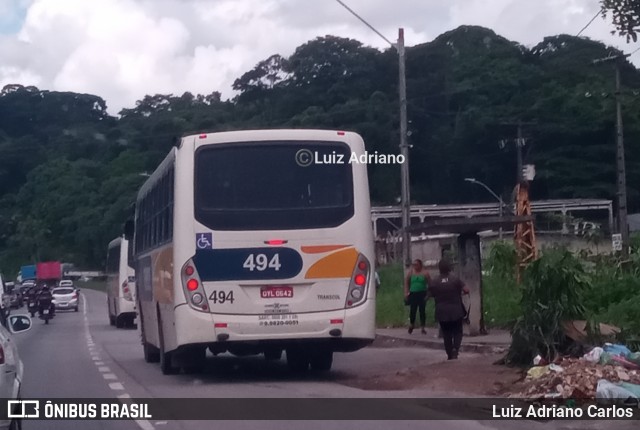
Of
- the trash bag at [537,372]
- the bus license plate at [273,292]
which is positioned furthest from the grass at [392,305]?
the trash bag at [537,372]

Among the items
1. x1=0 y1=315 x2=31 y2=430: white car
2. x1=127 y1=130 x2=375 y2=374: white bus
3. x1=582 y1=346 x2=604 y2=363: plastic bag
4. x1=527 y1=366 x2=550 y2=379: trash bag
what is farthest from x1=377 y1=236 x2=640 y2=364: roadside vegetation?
x1=0 y1=315 x2=31 y2=430: white car

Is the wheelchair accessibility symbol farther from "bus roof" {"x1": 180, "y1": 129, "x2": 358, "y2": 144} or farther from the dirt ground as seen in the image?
the dirt ground

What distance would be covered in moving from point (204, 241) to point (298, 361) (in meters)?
3.93

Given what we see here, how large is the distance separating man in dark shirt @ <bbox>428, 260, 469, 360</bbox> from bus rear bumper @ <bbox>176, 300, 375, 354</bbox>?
203 cm

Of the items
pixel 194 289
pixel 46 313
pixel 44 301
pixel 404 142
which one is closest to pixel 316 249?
pixel 194 289

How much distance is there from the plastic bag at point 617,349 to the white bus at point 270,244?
10.7ft

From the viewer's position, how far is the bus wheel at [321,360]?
17.6m

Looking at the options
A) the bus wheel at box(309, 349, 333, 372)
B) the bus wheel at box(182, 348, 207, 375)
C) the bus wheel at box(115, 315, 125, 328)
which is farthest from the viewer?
the bus wheel at box(115, 315, 125, 328)

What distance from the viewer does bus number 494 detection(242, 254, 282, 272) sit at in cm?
1523

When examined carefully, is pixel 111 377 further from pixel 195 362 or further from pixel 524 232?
pixel 524 232

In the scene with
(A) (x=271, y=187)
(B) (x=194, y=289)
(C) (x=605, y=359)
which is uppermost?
(A) (x=271, y=187)

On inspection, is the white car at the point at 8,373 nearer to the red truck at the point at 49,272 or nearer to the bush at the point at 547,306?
the bush at the point at 547,306

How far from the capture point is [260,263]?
50.0 ft

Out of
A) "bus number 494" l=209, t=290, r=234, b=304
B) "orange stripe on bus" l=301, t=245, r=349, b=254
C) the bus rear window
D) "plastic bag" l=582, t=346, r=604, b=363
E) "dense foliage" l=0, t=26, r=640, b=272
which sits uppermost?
"dense foliage" l=0, t=26, r=640, b=272
